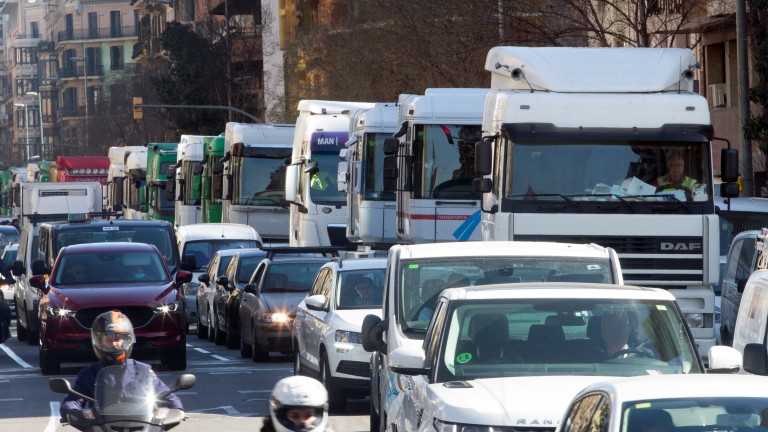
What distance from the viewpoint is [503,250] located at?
37.0ft

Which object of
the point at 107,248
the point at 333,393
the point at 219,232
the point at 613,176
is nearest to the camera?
the point at 333,393

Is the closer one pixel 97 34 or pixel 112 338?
pixel 112 338

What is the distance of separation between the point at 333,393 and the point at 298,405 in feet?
29.4

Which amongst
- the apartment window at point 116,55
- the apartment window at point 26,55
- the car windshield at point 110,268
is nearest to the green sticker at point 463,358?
the car windshield at point 110,268

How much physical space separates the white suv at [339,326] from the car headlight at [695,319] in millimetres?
3049

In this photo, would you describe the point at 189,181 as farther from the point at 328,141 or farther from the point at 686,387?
the point at 686,387

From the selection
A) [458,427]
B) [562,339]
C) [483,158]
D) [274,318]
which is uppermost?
[483,158]

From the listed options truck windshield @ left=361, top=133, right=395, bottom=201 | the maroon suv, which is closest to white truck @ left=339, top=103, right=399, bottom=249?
truck windshield @ left=361, top=133, right=395, bottom=201

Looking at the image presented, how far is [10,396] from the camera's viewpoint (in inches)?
686

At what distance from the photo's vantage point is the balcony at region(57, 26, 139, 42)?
151000 mm

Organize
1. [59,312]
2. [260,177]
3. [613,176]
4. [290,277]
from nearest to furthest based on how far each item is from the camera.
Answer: [613,176] → [59,312] → [290,277] → [260,177]

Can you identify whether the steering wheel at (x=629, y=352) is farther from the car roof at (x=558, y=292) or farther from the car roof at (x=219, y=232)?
the car roof at (x=219, y=232)

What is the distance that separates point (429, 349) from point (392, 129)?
49.5 ft

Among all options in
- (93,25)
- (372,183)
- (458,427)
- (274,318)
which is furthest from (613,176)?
(93,25)
